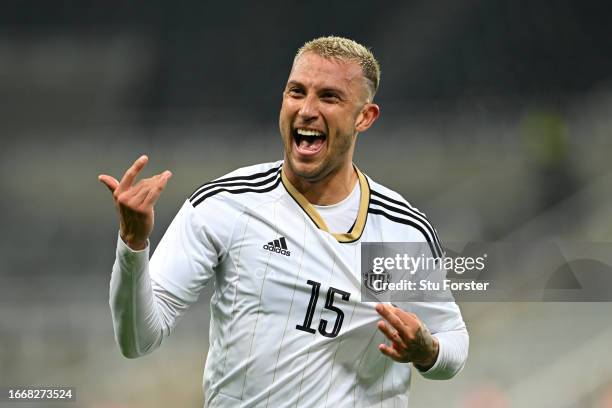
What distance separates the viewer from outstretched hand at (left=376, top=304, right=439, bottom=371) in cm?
206

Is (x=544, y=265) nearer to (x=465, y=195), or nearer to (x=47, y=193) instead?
(x=465, y=195)

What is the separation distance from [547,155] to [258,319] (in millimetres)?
2600

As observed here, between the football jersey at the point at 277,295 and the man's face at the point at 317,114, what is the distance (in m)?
0.10

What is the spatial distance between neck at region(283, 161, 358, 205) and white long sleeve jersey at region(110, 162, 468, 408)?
1.1 inches

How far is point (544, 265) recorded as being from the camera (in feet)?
14.0

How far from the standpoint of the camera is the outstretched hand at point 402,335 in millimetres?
2059

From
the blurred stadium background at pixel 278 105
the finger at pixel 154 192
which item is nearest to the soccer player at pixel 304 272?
the finger at pixel 154 192

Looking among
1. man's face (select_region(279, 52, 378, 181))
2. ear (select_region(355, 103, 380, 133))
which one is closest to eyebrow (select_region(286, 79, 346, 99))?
man's face (select_region(279, 52, 378, 181))

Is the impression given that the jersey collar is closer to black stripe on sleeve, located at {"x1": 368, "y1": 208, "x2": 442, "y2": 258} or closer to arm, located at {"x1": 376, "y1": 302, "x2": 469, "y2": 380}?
black stripe on sleeve, located at {"x1": 368, "y1": 208, "x2": 442, "y2": 258}

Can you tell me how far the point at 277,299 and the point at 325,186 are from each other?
0.35 meters

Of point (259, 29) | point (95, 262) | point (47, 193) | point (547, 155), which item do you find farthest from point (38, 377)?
point (547, 155)

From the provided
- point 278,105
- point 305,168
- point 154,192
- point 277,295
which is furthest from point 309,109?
point 278,105

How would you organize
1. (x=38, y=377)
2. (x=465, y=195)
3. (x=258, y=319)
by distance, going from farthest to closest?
(x=465, y=195), (x=38, y=377), (x=258, y=319)

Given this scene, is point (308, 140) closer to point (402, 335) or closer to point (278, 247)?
point (278, 247)
